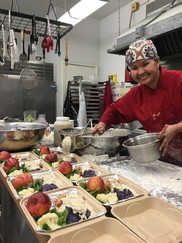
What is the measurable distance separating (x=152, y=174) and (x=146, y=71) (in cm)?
64

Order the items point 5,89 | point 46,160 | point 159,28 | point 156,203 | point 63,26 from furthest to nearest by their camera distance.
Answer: point 5,89
point 63,26
point 159,28
point 46,160
point 156,203

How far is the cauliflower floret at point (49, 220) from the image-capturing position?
0.72 meters

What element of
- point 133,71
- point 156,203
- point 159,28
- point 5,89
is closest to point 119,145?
point 133,71

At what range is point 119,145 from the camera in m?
1.59

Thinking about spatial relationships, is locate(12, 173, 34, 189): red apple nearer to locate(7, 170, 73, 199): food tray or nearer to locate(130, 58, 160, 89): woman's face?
locate(7, 170, 73, 199): food tray

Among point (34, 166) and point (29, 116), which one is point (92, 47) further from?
point (34, 166)

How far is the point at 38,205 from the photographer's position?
0.78m

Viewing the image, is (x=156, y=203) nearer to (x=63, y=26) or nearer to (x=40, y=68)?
(x=63, y=26)

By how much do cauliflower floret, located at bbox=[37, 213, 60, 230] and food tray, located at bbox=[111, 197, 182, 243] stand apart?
0.68 feet

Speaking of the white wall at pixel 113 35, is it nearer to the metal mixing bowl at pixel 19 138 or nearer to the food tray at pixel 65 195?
the metal mixing bowl at pixel 19 138

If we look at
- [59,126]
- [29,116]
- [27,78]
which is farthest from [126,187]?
[27,78]

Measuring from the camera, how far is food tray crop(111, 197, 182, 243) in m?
0.70

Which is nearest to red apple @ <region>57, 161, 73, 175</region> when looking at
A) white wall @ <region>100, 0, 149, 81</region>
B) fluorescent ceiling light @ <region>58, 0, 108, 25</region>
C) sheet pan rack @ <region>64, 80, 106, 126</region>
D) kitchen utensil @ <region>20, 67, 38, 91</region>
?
fluorescent ceiling light @ <region>58, 0, 108, 25</region>

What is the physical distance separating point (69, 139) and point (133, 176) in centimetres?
51
